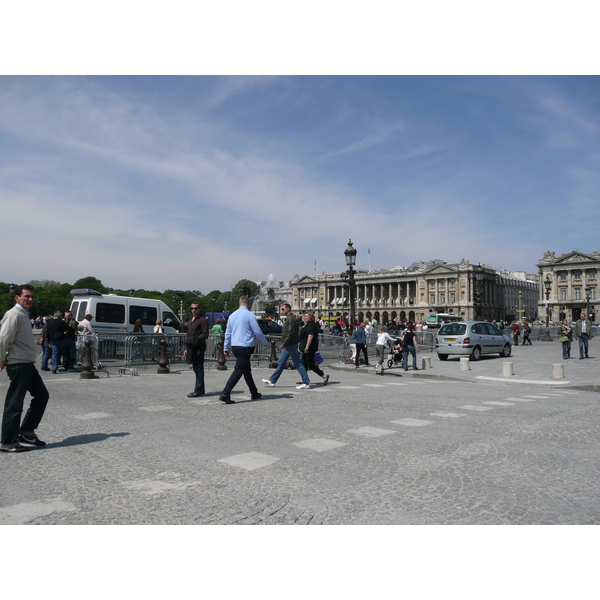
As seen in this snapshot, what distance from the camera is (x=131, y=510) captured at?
3.86m

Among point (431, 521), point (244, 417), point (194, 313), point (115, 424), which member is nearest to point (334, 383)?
point (194, 313)

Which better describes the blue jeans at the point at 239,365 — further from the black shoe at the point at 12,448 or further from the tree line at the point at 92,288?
the tree line at the point at 92,288

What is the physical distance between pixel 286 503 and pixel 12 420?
333cm

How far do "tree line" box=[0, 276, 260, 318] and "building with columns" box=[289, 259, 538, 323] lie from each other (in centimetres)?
2133

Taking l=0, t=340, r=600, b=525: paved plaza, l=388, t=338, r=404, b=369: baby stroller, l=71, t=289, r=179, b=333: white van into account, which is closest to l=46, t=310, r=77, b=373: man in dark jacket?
l=0, t=340, r=600, b=525: paved plaza

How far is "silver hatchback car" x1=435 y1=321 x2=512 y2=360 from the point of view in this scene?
20984 millimetres

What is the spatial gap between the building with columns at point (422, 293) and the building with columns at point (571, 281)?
14613mm

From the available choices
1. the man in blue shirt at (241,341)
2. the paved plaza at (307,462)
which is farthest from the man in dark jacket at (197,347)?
the man in blue shirt at (241,341)

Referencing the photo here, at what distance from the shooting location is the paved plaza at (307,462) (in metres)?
3.87

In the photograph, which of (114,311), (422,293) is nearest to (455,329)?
(114,311)

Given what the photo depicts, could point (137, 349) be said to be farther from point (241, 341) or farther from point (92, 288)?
point (92, 288)

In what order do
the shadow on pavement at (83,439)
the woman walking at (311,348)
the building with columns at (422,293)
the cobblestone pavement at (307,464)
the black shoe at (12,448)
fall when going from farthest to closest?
the building with columns at (422,293), the woman walking at (311,348), the shadow on pavement at (83,439), the black shoe at (12,448), the cobblestone pavement at (307,464)

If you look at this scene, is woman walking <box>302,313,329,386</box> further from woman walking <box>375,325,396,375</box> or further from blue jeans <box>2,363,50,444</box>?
blue jeans <box>2,363,50,444</box>

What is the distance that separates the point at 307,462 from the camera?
5227 millimetres
